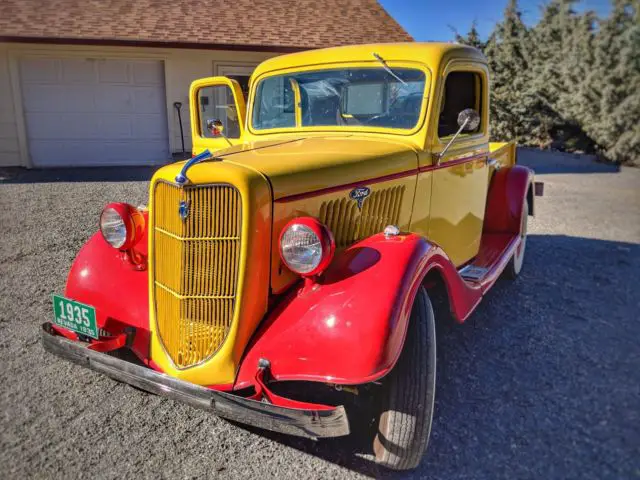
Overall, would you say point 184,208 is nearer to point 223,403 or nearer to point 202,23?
point 223,403

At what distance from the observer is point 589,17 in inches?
463

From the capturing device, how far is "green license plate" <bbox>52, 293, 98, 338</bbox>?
2.43 m

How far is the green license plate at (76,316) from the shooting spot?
7.97 ft

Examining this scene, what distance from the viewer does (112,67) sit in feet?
34.8

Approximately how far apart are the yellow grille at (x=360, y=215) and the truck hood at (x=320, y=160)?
12 cm

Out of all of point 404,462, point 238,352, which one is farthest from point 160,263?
point 404,462

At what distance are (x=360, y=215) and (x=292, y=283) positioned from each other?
575 mm

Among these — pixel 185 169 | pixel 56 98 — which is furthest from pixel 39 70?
pixel 185 169

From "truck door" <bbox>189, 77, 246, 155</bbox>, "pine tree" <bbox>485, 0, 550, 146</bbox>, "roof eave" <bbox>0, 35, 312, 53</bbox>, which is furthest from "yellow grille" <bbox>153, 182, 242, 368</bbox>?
"pine tree" <bbox>485, 0, 550, 146</bbox>

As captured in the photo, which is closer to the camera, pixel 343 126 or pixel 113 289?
pixel 113 289

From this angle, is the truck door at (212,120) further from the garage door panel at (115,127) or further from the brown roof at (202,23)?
the garage door panel at (115,127)

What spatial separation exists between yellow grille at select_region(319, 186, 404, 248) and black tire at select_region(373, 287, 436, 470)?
2.24ft

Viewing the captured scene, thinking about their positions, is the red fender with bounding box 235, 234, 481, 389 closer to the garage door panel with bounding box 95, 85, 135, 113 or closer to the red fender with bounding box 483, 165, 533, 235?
the red fender with bounding box 483, 165, 533, 235

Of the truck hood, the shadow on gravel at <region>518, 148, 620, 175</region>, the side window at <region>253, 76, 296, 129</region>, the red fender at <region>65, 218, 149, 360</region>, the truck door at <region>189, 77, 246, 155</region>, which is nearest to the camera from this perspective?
the truck hood
